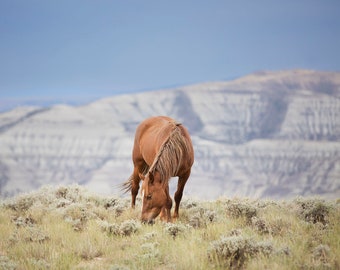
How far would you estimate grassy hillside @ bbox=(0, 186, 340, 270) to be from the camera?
691 centimetres

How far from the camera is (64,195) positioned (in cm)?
1344

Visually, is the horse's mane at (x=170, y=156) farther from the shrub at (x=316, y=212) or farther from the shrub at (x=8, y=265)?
the shrub at (x=8, y=265)

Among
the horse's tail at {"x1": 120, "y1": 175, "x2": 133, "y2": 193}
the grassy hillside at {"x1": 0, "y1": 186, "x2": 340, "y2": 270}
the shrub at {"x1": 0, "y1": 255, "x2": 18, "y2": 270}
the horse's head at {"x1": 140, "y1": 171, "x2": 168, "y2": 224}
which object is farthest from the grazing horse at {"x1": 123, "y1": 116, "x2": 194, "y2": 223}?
the shrub at {"x1": 0, "y1": 255, "x2": 18, "y2": 270}

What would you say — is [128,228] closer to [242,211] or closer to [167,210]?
[167,210]

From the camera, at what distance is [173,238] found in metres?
8.61

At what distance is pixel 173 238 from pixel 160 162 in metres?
1.58

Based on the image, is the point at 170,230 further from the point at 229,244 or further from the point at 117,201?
the point at 117,201

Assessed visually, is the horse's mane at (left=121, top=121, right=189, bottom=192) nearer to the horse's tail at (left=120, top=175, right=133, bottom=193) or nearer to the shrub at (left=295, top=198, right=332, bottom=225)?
the shrub at (left=295, top=198, right=332, bottom=225)

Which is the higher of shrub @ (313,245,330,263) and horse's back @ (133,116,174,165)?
horse's back @ (133,116,174,165)

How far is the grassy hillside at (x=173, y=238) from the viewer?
272 inches

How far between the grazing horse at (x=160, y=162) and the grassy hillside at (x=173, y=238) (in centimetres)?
42

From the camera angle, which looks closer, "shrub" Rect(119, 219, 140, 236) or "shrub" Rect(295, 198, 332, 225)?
"shrub" Rect(119, 219, 140, 236)

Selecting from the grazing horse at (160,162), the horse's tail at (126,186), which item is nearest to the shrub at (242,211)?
the grazing horse at (160,162)

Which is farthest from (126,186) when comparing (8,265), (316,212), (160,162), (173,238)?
(8,265)
